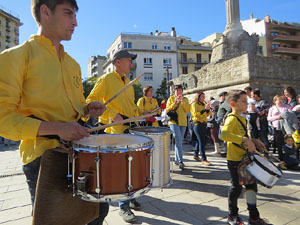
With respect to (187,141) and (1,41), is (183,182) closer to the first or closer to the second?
(187,141)

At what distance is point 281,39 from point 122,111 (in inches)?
2008

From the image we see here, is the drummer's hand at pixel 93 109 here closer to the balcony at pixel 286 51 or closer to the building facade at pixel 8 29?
the balcony at pixel 286 51

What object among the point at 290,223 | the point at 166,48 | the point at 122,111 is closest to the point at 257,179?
the point at 290,223

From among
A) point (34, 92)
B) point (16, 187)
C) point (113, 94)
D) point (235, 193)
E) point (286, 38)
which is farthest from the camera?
point (286, 38)

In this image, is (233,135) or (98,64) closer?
(233,135)

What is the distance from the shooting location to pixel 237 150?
8.94 ft

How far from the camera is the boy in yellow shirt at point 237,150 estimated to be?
248 centimetres

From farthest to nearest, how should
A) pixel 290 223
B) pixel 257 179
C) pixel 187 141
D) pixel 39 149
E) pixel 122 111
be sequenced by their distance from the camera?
1. pixel 187 141
2. pixel 122 111
3. pixel 290 223
4. pixel 257 179
5. pixel 39 149

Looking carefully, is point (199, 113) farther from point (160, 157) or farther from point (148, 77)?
point (148, 77)

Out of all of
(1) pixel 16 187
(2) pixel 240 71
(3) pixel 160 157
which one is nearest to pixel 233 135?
(3) pixel 160 157

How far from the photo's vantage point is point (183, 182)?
4.16 m

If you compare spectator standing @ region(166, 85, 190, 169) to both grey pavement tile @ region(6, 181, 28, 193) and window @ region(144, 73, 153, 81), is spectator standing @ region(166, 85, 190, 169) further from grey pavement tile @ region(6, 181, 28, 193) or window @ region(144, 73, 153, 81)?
window @ region(144, 73, 153, 81)

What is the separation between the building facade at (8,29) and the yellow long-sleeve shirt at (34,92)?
59.1 metres

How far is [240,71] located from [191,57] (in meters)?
33.3
